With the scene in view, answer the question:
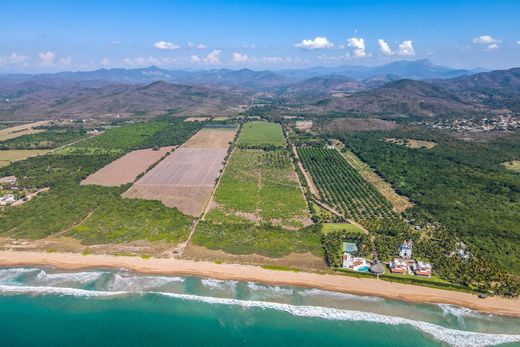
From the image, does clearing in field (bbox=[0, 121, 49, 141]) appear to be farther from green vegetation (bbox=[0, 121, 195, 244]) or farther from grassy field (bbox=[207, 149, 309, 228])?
grassy field (bbox=[207, 149, 309, 228])

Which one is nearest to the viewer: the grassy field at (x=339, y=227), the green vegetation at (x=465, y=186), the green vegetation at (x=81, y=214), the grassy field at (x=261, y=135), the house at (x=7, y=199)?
the green vegetation at (x=465, y=186)

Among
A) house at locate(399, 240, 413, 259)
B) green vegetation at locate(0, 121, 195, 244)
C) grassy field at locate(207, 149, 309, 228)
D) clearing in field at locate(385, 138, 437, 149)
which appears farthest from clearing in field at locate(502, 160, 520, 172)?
green vegetation at locate(0, 121, 195, 244)

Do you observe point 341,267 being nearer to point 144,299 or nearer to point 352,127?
point 144,299

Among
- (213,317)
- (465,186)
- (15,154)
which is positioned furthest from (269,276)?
(15,154)

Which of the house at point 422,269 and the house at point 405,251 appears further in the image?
the house at point 405,251

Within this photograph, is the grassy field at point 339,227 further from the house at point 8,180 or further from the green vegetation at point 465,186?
the house at point 8,180

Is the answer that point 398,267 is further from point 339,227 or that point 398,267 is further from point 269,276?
point 269,276

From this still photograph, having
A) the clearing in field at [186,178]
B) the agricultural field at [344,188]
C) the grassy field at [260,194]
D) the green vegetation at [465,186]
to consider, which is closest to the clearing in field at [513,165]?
the green vegetation at [465,186]
